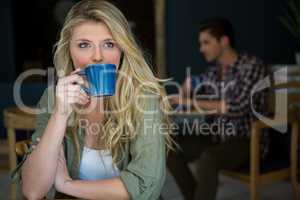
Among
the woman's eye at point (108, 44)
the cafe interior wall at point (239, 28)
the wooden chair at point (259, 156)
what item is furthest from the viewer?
the cafe interior wall at point (239, 28)

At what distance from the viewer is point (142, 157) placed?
52.2 inches

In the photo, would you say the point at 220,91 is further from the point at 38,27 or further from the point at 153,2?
the point at 38,27

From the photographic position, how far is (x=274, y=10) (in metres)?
4.81

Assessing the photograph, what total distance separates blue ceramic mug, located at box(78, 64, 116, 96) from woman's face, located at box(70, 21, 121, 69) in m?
0.17

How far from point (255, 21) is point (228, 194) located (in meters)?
2.08

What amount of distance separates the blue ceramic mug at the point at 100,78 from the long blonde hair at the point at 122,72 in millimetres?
215

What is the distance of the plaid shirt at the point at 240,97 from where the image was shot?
272 centimetres

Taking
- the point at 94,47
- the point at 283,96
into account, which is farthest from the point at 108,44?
the point at 283,96

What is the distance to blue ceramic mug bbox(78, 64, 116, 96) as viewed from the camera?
3.78 feet

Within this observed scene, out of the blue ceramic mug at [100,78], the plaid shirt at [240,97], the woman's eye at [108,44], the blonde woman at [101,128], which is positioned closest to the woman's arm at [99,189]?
the blonde woman at [101,128]

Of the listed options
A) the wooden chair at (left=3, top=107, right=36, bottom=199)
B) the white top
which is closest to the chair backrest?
the wooden chair at (left=3, top=107, right=36, bottom=199)

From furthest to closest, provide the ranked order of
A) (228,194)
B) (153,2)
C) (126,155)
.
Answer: (153,2) → (228,194) → (126,155)

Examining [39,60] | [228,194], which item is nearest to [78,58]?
[228,194]

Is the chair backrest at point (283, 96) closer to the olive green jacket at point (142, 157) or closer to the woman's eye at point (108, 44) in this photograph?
the olive green jacket at point (142, 157)
